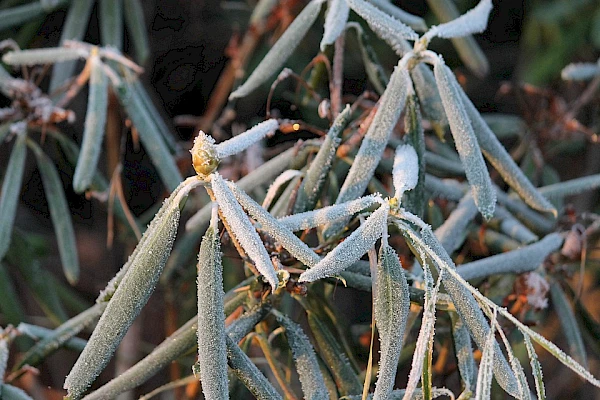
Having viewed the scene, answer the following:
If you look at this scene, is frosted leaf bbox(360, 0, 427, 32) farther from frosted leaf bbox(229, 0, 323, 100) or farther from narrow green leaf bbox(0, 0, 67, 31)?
narrow green leaf bbox(0, 0, 67, 31)

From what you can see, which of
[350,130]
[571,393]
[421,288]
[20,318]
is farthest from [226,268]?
[571,393]

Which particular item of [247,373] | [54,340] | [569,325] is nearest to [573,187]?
[569,325]

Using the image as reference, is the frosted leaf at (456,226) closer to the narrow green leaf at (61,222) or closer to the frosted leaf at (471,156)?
the frosted leaf at (471,156)

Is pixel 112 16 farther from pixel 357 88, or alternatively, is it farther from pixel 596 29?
pixel 596 29

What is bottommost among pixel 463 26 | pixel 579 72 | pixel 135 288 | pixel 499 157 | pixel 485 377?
pixel 485 377

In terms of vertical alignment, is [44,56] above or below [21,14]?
below

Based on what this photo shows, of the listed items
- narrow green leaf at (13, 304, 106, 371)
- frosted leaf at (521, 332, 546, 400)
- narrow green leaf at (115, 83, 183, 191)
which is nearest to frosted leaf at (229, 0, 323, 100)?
narrow green leaf at (115, 83, 183, 191)

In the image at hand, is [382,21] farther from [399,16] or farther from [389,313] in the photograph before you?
[389,313]
